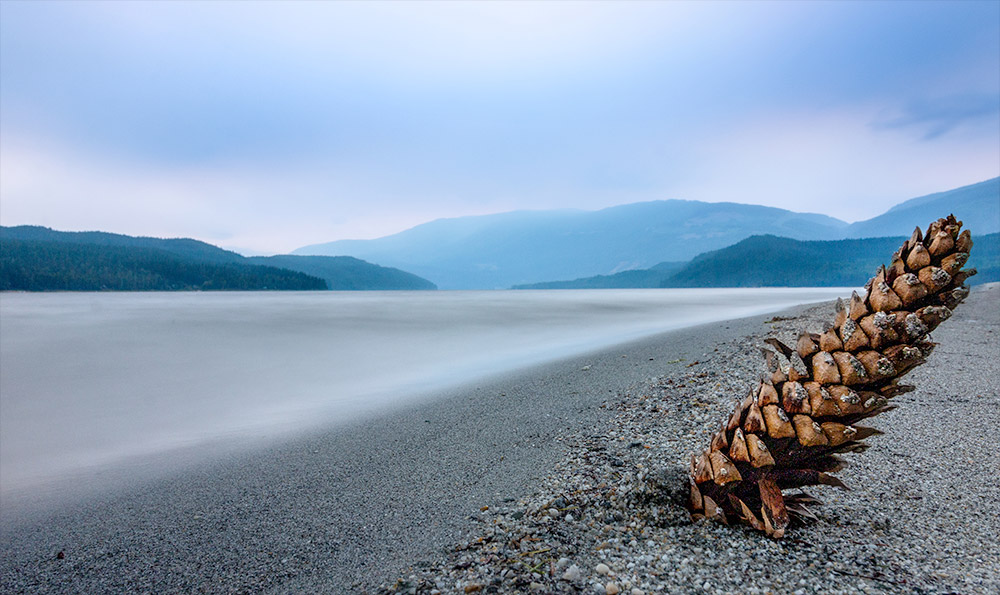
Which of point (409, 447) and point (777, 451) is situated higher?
point (777, 451)

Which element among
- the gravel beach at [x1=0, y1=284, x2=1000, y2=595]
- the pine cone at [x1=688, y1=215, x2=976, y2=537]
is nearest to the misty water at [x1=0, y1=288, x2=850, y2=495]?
the gravel beach at [x1=0, y1=284, x2=1000, y2=595]

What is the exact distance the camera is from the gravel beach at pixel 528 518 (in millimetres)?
1988

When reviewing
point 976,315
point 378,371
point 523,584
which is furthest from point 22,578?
point 976,315

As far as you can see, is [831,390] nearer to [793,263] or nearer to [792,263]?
[793,263]

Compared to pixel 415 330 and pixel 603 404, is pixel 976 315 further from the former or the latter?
pixel 415 330

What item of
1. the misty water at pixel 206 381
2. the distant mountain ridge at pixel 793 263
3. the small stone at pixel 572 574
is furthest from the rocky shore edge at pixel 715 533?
the distant mountain ridge at pixel 793 263

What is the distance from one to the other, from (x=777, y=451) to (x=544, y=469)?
1859 millimetres

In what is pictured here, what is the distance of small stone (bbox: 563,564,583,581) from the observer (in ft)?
6.34

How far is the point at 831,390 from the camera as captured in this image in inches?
67.6

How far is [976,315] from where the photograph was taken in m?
12.3

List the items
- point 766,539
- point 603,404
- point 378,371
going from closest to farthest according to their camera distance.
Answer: point 766,539, point 603,404, point 378,371

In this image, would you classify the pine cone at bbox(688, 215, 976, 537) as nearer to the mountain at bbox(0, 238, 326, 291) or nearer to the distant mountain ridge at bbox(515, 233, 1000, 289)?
the mountain at bbox(0, 238, 326, 291)

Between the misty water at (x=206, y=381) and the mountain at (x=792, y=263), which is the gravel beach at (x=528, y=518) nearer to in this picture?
the misty water at (x=206, y=381)

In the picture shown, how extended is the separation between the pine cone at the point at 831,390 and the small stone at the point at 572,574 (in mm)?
747
